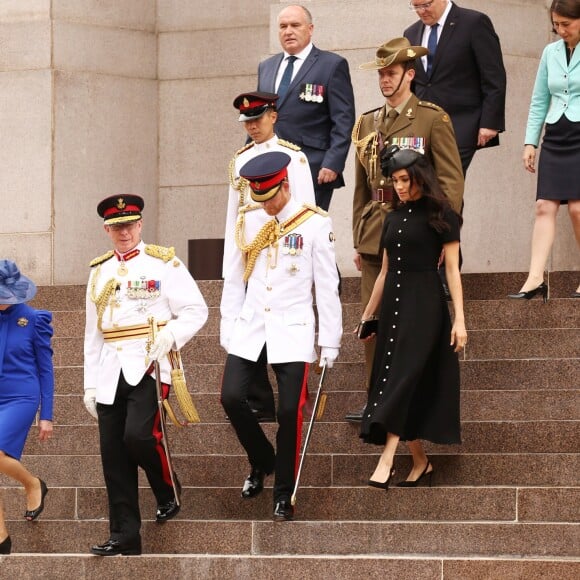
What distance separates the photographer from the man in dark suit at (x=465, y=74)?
10984 millimetres

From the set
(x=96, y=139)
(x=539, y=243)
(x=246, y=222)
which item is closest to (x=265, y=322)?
(x=246, y=222)

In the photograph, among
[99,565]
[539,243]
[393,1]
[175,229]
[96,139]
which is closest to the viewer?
[99,565]

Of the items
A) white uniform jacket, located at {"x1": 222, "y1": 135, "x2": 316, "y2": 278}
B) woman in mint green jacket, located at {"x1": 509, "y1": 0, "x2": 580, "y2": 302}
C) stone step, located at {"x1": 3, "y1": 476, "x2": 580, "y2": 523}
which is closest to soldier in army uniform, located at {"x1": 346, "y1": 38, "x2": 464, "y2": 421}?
white uniform jacket, located at {"x1": 222, "y1": 135, "x2": 316, "y2": 278}

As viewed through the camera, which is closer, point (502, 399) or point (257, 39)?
point (502, 399)

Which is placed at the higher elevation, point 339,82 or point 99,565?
point 339,82

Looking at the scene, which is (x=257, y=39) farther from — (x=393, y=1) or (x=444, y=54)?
(x=444, y=54)

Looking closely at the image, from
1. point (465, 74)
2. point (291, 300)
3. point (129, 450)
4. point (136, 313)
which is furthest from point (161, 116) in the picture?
point (129, 450)

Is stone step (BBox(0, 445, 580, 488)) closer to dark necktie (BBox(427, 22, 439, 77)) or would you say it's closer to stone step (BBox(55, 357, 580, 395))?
stone step (BBox(55, 357, 580, 395))

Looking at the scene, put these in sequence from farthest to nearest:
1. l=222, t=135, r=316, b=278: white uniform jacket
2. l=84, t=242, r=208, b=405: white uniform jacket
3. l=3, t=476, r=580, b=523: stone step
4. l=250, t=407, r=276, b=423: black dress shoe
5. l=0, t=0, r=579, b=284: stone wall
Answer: l=0, t=0, r=579, b=284: stone wall
l=250, t=407, r=276, b=423: black dress shoe
l=222, t=135, r=316, b=278: white uniform jacket
l=84, t=242, r=208, b=405: white uniform jacket
l=3, t=476, r=580, b=523: stone step

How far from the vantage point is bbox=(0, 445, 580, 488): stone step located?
30.4ft

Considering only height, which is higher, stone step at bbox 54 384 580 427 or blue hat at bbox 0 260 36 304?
blue hat at bbox 0 260 36 304

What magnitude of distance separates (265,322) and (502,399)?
1639mm

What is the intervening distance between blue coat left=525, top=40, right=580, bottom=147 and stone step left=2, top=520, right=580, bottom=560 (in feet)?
10.4

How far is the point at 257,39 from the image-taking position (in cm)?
1683
